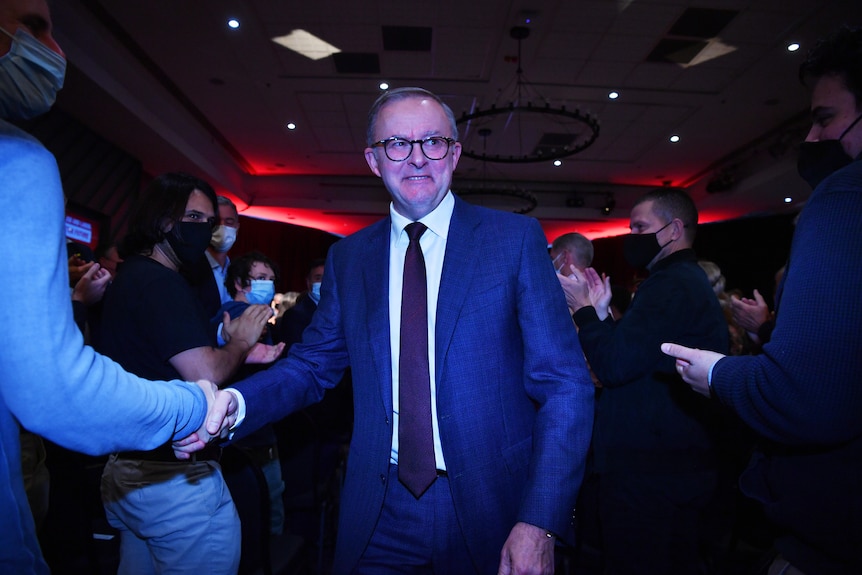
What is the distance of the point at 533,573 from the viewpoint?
1.05 metres

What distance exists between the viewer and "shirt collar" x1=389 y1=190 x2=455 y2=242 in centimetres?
141

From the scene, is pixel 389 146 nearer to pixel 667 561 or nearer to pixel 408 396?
pixel 408 396

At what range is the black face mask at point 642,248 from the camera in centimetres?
224

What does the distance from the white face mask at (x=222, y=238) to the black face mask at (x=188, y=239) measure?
1490 millimetres

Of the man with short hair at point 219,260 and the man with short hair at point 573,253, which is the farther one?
the man with short hair at point 573,253

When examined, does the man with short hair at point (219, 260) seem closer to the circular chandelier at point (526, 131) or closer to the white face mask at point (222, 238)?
the white face mask at point (222, 238)

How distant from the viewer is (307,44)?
628 cm

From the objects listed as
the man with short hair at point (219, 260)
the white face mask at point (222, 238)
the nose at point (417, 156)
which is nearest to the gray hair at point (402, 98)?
the nose at point (417, 156)

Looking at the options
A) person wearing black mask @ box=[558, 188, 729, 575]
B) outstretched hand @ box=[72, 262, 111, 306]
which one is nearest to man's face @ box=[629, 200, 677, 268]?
person wearing black mask @ box=[558, 188, 729, 575]

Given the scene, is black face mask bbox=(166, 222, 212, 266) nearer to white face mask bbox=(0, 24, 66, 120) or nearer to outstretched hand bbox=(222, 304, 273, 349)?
outstretched hand bbox=(222, 304, 273, 349)

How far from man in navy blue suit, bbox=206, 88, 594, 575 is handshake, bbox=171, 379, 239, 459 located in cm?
6

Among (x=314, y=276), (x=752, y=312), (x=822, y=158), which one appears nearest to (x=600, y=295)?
(x=822, y=158)

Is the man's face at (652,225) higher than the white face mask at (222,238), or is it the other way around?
the white face mask at (222,238)

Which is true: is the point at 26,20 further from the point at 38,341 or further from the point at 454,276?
the point at 454,276
